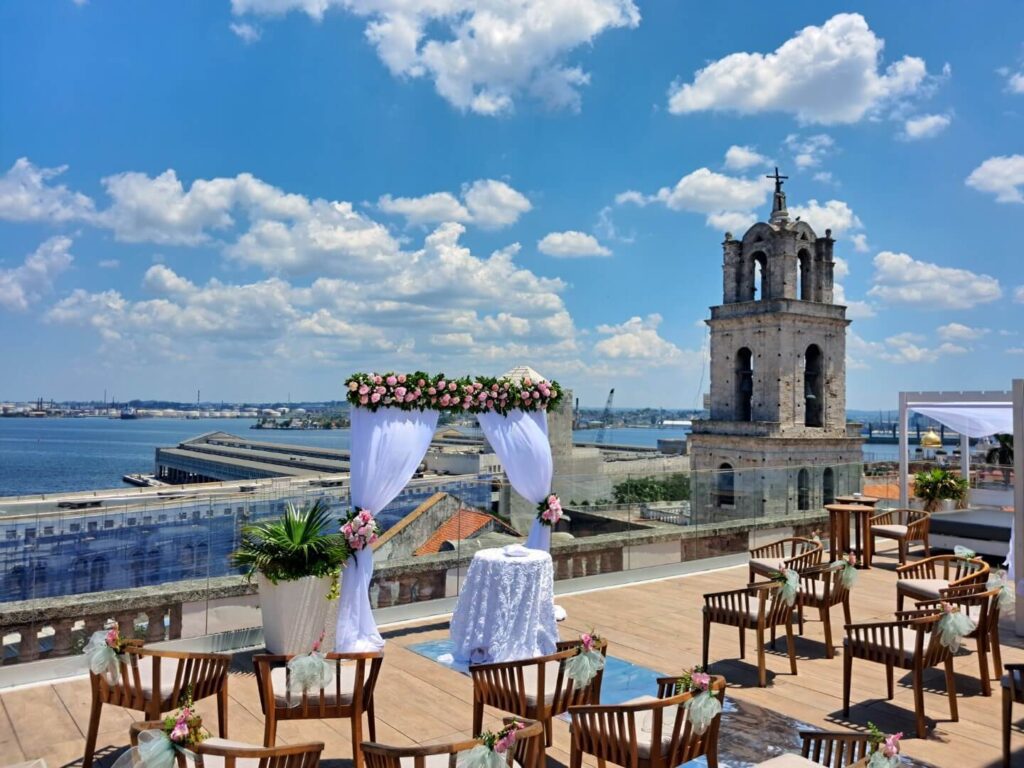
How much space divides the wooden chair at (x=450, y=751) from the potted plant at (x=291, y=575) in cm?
316

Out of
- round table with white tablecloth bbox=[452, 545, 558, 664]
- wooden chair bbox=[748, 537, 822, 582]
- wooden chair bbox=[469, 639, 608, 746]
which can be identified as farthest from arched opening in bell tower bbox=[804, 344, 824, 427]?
wooden chair bbox=[469, 639, 608, 746]

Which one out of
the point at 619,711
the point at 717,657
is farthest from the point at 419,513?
the point at 619,711

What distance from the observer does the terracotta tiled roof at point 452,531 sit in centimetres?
824

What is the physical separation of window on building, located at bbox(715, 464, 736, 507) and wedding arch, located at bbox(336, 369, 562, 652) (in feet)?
15.6

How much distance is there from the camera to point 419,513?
8469mm

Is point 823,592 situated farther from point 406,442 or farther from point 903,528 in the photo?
point 903,528

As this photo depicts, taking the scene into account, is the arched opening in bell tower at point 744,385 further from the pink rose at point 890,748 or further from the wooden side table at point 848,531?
the pink rose at point 890,748

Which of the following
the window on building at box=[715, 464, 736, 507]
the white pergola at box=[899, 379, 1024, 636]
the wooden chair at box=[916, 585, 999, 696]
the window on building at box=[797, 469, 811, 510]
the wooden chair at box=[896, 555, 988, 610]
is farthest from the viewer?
the window on building at box=[797, 469, 811, 510]

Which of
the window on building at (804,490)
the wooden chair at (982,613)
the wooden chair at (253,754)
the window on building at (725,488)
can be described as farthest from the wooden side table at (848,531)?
the wooden chair at (253,754)

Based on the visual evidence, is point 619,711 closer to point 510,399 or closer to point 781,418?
point 510,399

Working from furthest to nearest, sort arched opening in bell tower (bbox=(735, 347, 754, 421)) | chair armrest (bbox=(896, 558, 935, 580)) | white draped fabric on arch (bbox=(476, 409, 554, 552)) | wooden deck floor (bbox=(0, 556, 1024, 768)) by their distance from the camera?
arched opening in bell tower (bbox=(735, 347, 754, 421)) → white draped fabric on arch (bbox=(476, 409, 554, 552)) → chair armrest (bbox=(896, 558, 935, 580)) → wooden deck floor (bbox=(0, 556, 1024, 768))

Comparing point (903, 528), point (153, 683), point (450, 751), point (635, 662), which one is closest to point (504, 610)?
point (635, 662)

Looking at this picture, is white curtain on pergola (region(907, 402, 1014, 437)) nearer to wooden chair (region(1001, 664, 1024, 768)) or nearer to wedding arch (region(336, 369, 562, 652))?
wedding arch (region(336, 369, 562, 652))

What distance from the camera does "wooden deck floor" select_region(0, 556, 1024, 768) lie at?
4.55 m
